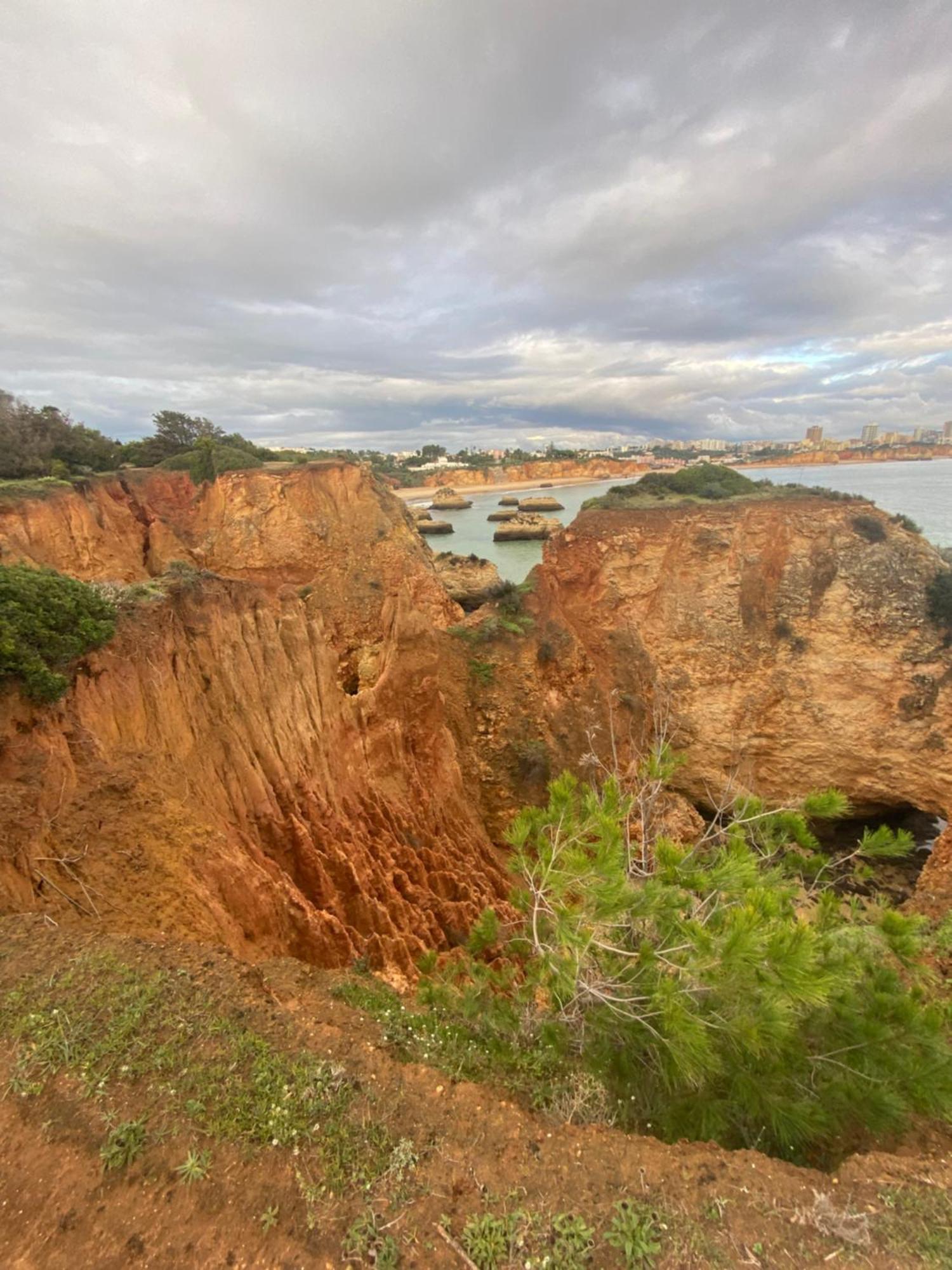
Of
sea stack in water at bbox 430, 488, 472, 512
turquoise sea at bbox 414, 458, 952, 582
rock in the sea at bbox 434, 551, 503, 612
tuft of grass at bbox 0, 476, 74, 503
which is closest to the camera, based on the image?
tuft of grass at bbox 0, 476, 74, 503

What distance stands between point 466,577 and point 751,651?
17.0 metres

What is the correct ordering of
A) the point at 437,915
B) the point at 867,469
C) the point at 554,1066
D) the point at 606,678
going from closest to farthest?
the point at 554,1066
the point at 437,915
the point at 606,678
the point at 867,469

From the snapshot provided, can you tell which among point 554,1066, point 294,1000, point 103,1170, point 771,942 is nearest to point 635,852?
point 554,1066

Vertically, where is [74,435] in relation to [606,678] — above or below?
above

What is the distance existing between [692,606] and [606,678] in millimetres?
3840

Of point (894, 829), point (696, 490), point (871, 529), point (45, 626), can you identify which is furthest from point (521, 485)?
point (45, 626)

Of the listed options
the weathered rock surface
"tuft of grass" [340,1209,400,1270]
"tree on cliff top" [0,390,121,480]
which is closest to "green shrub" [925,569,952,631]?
the weathered rock surface

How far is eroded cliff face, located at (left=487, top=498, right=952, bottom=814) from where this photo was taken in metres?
16.3

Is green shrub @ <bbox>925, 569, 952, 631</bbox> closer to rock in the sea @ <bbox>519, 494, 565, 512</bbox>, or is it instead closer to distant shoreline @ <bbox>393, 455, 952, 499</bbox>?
rock in the sea @ <bbox>519, 494, 565, 512</bbox>

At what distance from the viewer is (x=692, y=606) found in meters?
18.4

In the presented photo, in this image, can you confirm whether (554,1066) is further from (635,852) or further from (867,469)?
(867,469)

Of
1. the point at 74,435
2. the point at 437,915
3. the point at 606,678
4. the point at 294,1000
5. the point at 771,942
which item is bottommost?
the point at 437,915

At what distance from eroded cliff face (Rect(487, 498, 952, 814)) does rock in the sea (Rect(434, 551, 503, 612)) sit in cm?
933

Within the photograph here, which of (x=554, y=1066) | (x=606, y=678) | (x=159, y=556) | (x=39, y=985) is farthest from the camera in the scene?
(x=159, y=556)
